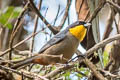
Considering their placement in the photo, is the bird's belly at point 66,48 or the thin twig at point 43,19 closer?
the thin twig at point 43,19

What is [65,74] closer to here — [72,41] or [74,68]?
[74,68]

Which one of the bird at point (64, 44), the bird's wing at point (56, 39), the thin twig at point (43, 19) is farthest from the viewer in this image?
the bird's wing at point (56, 39)

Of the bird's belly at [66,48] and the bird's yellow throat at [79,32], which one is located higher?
the bird's yellow throat at [79,32]

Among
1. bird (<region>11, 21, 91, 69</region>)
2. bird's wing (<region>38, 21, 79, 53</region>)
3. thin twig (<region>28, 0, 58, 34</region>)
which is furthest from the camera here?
bird's wing (<region>38, 21, 79, 53</region>)

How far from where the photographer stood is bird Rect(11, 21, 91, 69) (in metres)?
2.79

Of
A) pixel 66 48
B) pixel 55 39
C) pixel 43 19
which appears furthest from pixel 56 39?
pixel 43 19

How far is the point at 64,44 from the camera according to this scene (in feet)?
9.70

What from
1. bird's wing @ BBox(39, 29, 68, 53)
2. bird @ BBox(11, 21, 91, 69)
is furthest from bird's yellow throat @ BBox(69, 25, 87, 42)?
bird's wing @ BBox(39, 29, 68, 53)

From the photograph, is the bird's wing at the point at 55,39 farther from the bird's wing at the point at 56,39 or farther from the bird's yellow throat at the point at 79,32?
the bird's yellow throat at the point at 79,32

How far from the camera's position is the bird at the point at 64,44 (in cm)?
279

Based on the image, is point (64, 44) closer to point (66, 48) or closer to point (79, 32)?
point (66, 48)

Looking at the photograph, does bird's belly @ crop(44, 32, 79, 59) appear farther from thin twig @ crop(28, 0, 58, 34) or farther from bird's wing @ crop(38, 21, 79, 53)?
thin twig @ crop(28, 0, 58, 34)

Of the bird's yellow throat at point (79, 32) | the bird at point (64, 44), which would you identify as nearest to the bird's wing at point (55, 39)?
the bird at point (64, 44)

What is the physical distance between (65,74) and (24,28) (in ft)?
6.57
